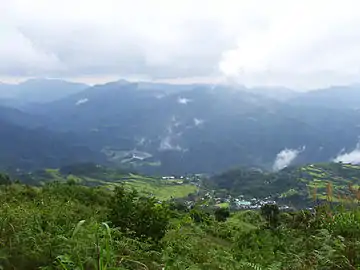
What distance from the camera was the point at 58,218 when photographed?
19.5 ft

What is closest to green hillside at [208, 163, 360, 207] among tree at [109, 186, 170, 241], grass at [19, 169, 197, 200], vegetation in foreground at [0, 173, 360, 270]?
grass at [19, 169, 197, 200]

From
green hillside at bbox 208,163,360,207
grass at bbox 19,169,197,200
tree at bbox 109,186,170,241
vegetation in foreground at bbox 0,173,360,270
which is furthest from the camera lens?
green hillside at bbox 208,163,360,207

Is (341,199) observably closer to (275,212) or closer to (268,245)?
(268,245)

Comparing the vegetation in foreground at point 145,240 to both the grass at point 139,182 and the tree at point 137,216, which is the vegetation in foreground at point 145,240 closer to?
the tree at point 137,216

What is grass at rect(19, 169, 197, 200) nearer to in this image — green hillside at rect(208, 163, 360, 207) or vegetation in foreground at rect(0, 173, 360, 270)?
green hillside at rect(208, 163, 360, 207)

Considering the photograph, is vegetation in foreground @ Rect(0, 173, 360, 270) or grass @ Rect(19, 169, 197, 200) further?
grass @ Rect(19, 169, 197, 200)

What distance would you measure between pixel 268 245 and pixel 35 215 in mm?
4108

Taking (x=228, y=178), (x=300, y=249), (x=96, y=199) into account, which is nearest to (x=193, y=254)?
(x=300, y=249)

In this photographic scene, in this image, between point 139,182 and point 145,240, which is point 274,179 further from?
point 145,240

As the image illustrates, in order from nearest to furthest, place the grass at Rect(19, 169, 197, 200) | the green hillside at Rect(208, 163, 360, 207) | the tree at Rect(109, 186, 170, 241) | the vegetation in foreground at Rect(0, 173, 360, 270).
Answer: the vegetation in foreground at Rect(0, 173, 360, 270)
the tree at Rect(109, 186, 170, 241)
the grass at Rect(19, 169, 197, 200)
the green hillside at Rect(208, 163, 360, 207)

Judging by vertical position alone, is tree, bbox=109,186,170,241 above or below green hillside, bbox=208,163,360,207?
above

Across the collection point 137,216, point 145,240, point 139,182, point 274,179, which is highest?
point 137,216

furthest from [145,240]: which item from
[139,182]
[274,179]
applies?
[274,179]

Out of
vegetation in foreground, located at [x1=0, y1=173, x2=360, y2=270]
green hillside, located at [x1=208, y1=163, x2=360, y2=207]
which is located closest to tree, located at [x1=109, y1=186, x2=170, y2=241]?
vegetation in foreground, located at [x1=0, y1=173, x2=360, y2=270]
